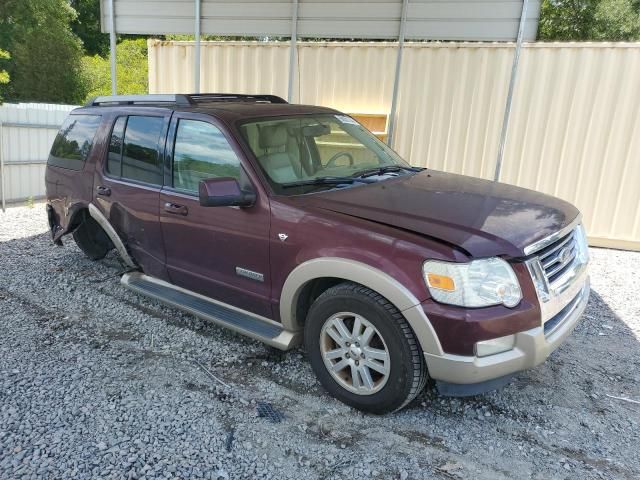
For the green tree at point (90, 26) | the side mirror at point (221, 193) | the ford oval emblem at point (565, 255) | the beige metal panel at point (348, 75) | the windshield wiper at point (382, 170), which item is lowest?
the ford oval emblem at point (565, 255)

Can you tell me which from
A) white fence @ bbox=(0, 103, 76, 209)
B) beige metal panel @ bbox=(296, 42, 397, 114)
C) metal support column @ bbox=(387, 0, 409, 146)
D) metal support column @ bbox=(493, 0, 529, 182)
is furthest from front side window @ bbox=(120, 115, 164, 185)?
white fence @ bbox=(0, 103, 76, 209)

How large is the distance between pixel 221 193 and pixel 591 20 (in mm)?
26079

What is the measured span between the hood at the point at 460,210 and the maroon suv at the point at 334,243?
0.01 m

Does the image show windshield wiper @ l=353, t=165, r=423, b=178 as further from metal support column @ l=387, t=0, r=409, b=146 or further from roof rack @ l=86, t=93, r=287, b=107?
metal support column @ l=387, t=0, r=409, b=146

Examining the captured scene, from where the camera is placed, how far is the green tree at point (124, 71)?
26594mm

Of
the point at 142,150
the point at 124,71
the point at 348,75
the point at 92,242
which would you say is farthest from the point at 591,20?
the point at 142,150

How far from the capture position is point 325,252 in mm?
3109

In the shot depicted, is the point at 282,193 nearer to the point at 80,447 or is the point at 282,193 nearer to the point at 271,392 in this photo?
the point at 271,392

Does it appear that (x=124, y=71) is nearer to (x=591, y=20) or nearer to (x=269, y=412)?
(x=591, y=20)

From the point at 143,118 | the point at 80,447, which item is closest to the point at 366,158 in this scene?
the point at 143,118

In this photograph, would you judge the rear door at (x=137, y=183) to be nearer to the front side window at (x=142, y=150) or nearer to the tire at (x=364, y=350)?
the front side window at (x=142, y=150)

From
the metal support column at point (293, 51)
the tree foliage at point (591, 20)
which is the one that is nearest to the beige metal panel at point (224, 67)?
the metal support column at point (293, 51)

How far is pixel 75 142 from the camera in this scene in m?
5.04

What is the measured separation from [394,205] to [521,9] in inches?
192
